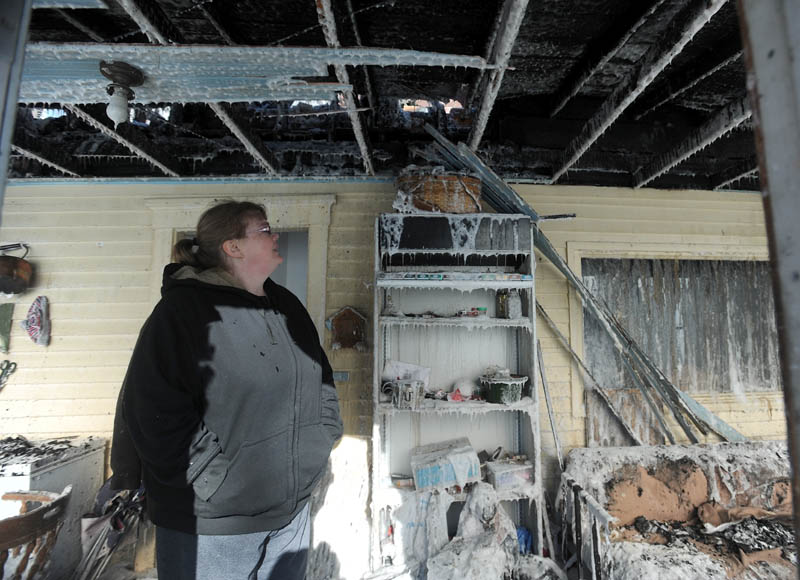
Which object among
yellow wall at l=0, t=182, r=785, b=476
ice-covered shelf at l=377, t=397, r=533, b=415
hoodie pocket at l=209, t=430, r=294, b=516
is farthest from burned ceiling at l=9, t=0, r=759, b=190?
ice-covered shelf at l=377, t=397, r=533, b=415

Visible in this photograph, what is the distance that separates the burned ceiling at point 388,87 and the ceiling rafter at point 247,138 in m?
0.02

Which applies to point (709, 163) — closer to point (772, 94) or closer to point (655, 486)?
point (655, 486)

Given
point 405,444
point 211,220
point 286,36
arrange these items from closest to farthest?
point 211,220 < point 286,36 < point 405,444

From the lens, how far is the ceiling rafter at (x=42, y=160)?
2.65 meters

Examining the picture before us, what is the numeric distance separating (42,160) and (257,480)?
3119mm

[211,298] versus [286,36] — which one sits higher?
[286,36]

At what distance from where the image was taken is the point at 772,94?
0.53 metres

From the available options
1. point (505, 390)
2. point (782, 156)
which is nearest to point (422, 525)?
point (505, 390)

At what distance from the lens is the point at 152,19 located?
161cm

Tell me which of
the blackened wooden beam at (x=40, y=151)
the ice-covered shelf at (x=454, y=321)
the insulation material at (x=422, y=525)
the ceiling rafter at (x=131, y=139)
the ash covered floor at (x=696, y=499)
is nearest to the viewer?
the ceiling rafter at (x=131, y=139)

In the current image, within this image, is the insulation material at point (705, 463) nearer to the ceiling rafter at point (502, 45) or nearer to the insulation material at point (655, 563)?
the insulation material at point (655, 563)

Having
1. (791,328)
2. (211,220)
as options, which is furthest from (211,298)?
(791,328)

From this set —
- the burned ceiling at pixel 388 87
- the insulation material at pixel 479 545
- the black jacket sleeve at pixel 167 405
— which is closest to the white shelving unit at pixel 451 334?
the insulation material at pixel 479 545

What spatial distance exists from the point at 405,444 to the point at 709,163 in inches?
141
